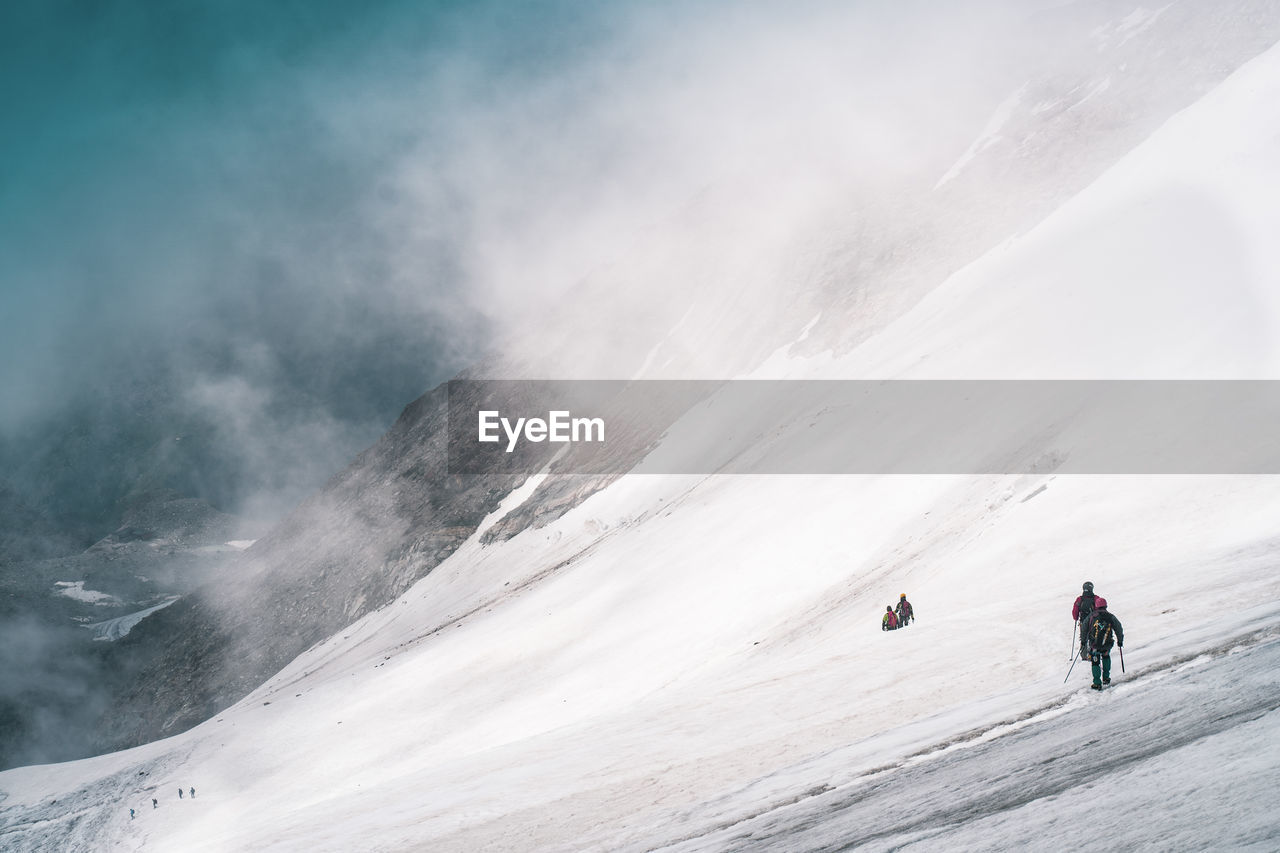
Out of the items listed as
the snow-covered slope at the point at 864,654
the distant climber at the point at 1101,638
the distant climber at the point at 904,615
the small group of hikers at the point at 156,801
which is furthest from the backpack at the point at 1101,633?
the small group of hikers at the point at 156,801

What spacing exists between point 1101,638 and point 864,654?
7020 millimetres

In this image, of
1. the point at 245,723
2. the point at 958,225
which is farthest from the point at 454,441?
the point at 958,225

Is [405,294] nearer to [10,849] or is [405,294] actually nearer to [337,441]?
[337,441]

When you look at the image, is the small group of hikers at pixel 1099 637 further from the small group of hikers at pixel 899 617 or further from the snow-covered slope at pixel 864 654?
the small group of hikers at pixel 899 617

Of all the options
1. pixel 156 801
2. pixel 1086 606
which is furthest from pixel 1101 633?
pixel 156 801

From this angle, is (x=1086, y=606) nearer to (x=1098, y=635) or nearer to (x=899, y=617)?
(x=1098, y=635)

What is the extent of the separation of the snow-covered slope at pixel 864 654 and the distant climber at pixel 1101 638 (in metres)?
0.32

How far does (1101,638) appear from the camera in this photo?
11.4 m

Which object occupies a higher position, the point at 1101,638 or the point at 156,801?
the point at 1101,638

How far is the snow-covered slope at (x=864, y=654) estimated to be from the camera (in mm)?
10406

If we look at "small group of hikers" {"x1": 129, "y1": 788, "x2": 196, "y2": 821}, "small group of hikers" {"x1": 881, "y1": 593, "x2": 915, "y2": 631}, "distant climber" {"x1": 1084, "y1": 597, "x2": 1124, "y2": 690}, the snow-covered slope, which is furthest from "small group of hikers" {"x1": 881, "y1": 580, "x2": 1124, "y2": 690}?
"small group of hikers" {"x1": 129, "y1": 788, "x2": 196, "y2": 821}

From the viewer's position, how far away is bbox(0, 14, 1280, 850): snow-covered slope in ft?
34.1

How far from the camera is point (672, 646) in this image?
3130cm

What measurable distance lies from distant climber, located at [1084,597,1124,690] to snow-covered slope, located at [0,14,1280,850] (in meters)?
0.32
